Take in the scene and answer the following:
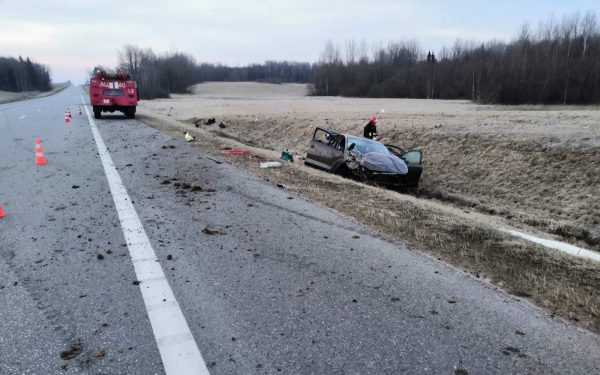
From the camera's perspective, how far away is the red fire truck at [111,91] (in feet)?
79.4

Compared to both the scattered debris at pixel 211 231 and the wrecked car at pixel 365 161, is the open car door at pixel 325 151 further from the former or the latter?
the scattered debris at pixel 211 231

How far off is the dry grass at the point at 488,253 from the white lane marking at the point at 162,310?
2.89 metres

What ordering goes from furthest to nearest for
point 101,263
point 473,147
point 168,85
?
point 168,85, point 473,147, point 101,263

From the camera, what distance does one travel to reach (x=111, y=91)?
24.6 metres

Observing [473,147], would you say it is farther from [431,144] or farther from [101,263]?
[101,263]

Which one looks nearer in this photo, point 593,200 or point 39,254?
point 39,254

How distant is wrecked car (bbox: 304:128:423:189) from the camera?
1126 centimetres

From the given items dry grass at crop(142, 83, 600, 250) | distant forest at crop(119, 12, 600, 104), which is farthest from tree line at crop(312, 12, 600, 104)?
dry grass at crop(142, 83, 600, 250)

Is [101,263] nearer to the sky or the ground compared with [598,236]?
nearer to the sky

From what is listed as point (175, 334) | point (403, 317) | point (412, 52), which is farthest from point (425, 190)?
point (412, 52)

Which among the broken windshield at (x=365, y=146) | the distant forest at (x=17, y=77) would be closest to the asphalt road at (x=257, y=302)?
the broken windshield at (x=365, y=146)

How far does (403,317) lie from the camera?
3.45 metres

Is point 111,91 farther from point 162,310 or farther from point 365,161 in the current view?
point 162,310

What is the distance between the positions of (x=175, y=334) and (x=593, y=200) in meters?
11.1
